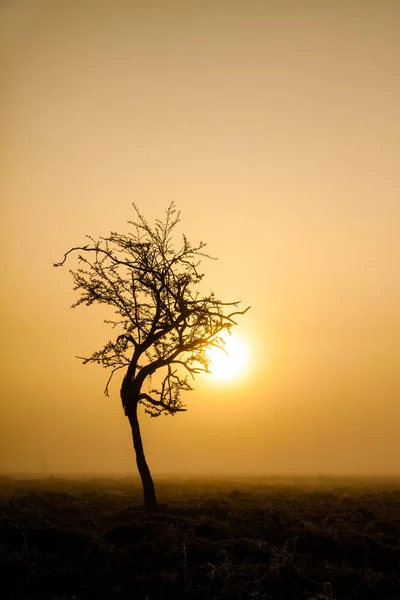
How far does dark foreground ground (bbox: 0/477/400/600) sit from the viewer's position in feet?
53.6

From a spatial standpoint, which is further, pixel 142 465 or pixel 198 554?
pixel 142 465

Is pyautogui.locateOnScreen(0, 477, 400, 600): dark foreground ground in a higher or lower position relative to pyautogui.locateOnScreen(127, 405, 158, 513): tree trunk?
lower

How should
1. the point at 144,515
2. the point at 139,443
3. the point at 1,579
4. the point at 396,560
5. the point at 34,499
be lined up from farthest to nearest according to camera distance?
1. the point at 34,499
2. the point at 139,443
3. the point at 144,515
4. the point at 396,560
5. the point at 1,579

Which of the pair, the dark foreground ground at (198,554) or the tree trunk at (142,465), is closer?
the dark foreground ground at (198,554)

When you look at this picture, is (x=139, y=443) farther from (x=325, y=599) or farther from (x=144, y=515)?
(x=325, y=599)

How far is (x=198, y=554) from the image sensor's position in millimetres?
19266

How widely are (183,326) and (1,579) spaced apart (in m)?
14.5

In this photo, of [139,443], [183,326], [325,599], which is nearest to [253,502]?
[139,443]

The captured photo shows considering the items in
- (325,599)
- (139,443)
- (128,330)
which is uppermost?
(128,330)

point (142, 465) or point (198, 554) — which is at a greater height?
point (142, 465)

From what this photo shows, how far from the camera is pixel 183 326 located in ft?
91.3

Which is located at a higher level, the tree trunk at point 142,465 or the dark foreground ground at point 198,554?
the tree trunk at point 142,465

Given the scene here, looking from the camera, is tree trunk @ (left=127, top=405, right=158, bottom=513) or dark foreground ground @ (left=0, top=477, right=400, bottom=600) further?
tree trunk @ (left=127, top=405, right=158, bottom=513)

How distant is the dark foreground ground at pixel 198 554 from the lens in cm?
1634
